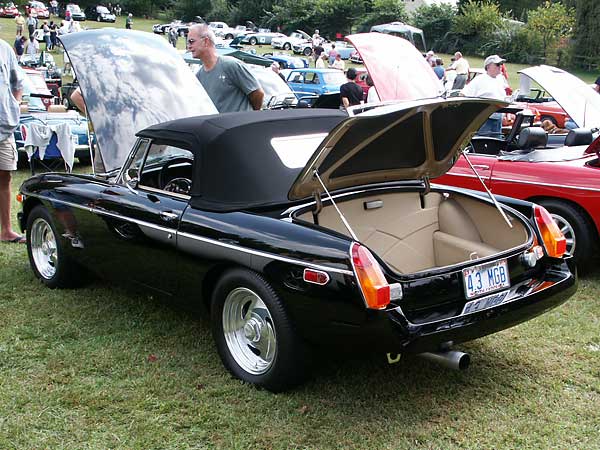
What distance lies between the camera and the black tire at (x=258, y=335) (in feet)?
11.7

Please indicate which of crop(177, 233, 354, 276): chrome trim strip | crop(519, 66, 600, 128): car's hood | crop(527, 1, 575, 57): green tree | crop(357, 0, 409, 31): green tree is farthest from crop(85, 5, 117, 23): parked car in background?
crop(177, 233, 354, 276): chrome trim strip

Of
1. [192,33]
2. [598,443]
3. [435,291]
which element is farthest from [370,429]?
[192,33]

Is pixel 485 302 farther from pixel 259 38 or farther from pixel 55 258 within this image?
pixel 259 38

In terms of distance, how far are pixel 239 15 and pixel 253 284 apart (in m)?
74.7

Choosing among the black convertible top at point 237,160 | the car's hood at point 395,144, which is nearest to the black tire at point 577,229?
the car's hood at point 395,144

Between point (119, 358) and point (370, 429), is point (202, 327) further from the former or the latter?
point (370, 429)

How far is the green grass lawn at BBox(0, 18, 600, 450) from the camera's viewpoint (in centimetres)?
338

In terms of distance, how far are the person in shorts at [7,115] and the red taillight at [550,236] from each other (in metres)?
4.57

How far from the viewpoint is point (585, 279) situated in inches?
232

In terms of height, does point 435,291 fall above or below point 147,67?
below

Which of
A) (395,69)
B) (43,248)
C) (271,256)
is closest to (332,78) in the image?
(395,69)

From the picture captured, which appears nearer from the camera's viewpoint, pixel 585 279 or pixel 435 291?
pixel 435 291

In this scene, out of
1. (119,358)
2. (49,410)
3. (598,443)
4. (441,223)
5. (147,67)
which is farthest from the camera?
(147,67)

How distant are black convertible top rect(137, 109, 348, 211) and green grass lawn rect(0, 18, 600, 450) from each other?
1.04 meters
